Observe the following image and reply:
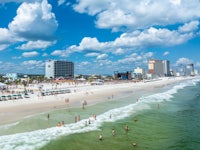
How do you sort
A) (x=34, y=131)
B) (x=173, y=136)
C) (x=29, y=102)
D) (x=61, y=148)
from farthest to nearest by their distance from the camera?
(x=29, y=102) → (x=34, y=131) → (x=173, y=136) → (x=61, y=148)

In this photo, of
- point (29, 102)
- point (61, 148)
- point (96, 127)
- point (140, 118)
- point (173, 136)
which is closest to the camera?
point (61, 148)

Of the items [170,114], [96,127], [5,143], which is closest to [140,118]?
[170,114]

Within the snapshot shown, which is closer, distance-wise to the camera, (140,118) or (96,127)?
(96,127)

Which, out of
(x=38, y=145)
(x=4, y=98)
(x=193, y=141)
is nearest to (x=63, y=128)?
(x=38, y=145)

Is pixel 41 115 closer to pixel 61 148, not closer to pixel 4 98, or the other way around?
pixel 61 148

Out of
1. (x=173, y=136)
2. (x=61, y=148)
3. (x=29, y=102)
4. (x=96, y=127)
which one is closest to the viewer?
(x=61, y=148)

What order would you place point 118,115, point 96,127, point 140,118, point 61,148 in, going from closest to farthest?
point 61,148 → point 96,127 → point 140,118 → point 118,115

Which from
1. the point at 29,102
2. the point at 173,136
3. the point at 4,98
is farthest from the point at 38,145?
the point at 4,98

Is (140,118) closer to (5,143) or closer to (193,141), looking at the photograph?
(193,141)

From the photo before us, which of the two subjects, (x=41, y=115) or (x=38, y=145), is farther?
(x=41, y=115)
